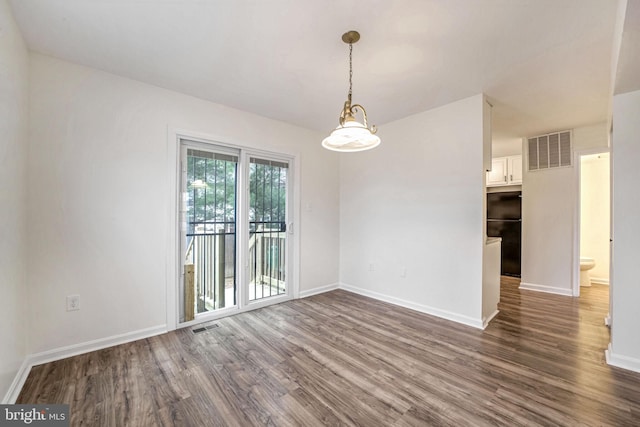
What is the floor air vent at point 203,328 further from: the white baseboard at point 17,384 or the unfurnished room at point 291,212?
the white baseboard at point 17,384

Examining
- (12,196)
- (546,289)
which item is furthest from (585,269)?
(12,196)

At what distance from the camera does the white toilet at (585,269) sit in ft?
13.9

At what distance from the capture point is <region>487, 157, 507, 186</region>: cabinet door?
531 centimetres

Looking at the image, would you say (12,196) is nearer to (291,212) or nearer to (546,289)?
(291,212)

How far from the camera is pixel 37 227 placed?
209 centimetres

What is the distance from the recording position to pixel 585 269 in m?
4.26

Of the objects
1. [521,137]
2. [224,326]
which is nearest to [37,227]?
[224,326]

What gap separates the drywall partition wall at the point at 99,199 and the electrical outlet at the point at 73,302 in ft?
0.11

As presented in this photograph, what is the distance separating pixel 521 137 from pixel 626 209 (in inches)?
108

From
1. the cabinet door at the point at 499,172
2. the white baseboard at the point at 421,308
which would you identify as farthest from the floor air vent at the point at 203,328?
the cabinet door at the point at 499,172

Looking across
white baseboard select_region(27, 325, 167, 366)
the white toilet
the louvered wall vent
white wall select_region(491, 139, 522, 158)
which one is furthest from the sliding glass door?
the white toilet

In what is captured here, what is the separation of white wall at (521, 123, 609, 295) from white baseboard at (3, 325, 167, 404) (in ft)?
18.0

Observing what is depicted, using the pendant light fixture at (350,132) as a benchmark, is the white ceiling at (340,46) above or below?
above

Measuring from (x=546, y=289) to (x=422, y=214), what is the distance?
9.12ft
